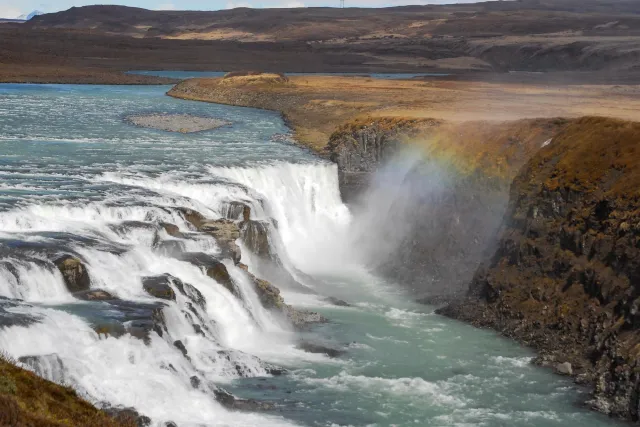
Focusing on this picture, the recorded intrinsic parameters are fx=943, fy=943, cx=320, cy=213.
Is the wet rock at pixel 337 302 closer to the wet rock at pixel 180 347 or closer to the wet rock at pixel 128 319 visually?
the wet rock at pixel 128 319

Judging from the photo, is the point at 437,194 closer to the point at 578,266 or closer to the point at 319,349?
the point at 578,266

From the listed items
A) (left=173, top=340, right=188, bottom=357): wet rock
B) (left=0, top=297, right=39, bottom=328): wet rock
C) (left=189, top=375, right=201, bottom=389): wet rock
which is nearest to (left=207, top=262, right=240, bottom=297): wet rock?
(left=173, top=340, right=188, bottom=357): wet rock

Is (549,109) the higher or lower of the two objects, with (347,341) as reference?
higher

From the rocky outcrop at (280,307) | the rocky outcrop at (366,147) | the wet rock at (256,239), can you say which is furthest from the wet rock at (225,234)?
the rocky outcrop at (366,147)

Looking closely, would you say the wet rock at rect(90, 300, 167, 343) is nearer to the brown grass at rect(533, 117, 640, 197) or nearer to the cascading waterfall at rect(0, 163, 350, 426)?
the cascading waterfall at rect(0, 163, 350, 426)

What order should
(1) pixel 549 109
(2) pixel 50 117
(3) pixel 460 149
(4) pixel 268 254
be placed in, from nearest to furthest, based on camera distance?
(4) pixel 268 254 → (3) pixel 460 149 → (1) pixel 549 109 → (2) pixel 50 117

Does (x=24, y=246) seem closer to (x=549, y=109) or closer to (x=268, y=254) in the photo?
(x=268, y=254)

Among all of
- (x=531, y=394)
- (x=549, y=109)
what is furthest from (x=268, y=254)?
(x=549, y=109)
